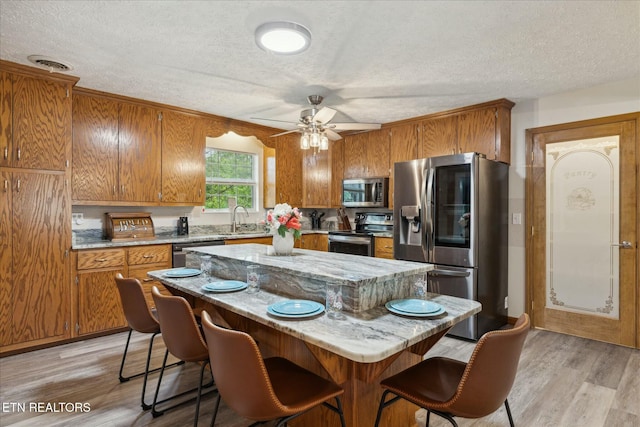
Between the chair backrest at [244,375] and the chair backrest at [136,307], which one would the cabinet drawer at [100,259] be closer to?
the chair backrest at [136,307]

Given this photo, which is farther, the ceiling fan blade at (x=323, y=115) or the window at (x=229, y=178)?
the window at (x=229, y=178)

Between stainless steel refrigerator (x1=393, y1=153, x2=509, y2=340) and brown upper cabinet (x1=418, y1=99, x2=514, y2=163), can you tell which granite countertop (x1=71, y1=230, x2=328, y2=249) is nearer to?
stainless steel refrigerator (x1=393, y1=153, x2=509, y2=340)

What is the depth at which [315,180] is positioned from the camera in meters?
5.68

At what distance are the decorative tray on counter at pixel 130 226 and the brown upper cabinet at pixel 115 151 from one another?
0.21 m

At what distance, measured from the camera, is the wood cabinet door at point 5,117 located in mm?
3057

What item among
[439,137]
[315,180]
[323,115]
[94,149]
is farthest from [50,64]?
[439,137]

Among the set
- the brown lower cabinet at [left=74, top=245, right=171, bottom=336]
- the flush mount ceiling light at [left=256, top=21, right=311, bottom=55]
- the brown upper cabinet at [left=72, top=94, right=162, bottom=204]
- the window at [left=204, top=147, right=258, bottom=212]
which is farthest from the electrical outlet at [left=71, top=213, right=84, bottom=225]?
the flush mount ceiling light at [left=256, top=21, right=311, bottom=55]

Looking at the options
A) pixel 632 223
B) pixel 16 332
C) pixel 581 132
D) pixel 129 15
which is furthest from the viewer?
pixel 581 132

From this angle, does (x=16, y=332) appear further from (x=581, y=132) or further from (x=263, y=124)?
(x=581, y=132)

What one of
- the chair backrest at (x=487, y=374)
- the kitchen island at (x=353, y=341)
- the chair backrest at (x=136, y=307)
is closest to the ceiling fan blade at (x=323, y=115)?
the kitchen island at (x=353, y=341)

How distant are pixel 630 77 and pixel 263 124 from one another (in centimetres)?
403

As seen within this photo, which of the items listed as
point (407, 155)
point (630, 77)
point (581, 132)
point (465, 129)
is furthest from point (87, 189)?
point (630, 77)

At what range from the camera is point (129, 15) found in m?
2.25

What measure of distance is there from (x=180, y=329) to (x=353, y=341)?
1.00 metres
